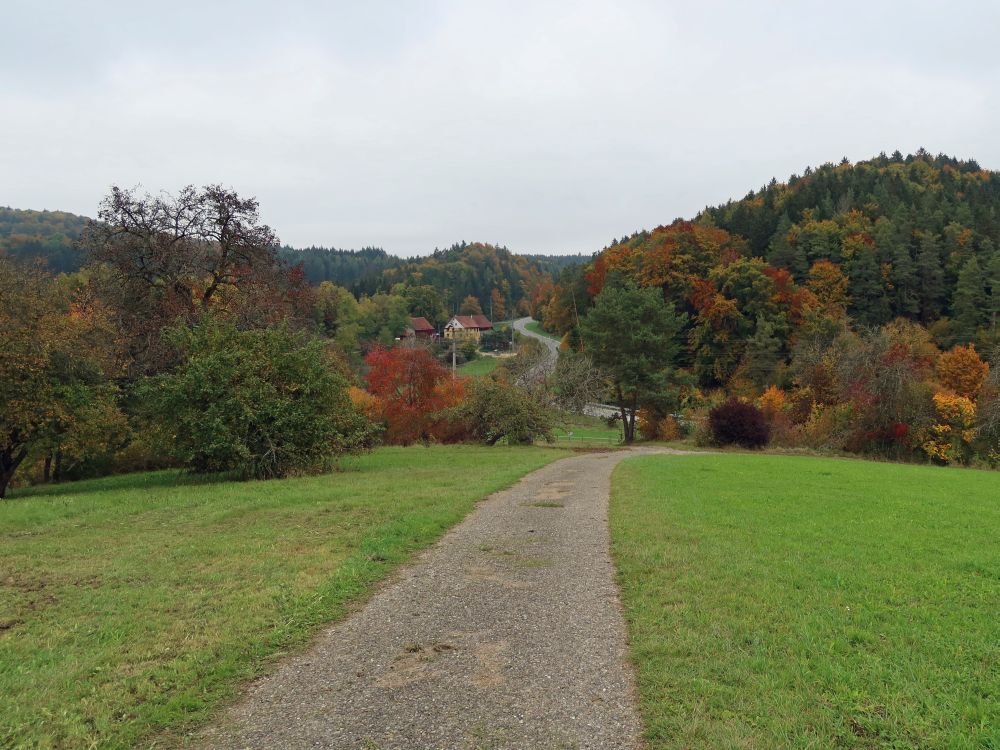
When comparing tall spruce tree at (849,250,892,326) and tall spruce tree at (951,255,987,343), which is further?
tall spruce tree at (849,250,892,326)

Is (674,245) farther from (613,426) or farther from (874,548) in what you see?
(874,548)

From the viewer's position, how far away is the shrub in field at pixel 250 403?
18.5m

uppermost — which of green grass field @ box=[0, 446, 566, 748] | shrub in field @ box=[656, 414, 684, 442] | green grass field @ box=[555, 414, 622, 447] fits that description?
green grass field @ box=[0, 446, 566, 748]

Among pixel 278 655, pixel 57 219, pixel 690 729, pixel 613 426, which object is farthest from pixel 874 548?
pixel 57 219

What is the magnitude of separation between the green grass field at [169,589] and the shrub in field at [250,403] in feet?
10.2

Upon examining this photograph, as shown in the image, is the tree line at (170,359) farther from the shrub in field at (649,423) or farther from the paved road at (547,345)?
the shrub in field at (649,423)

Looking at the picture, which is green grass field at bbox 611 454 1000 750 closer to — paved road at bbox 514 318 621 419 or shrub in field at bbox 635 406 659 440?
paved road at bbox 514 318 621 419

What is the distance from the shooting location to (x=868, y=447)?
3728cm

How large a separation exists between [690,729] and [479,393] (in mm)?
31960

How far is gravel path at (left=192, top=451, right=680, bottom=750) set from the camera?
13.9 ft

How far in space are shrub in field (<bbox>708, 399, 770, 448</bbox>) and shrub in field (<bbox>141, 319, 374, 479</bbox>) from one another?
25.1m

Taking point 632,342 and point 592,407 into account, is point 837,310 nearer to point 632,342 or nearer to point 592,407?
point 592,407

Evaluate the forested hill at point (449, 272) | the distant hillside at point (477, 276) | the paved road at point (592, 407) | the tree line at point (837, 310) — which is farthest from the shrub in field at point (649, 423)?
the forested hill at point (449, 272)

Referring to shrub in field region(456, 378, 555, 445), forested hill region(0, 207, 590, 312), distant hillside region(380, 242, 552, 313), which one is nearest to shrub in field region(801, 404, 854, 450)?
shrub in field region(456, 378, 555, 445)
